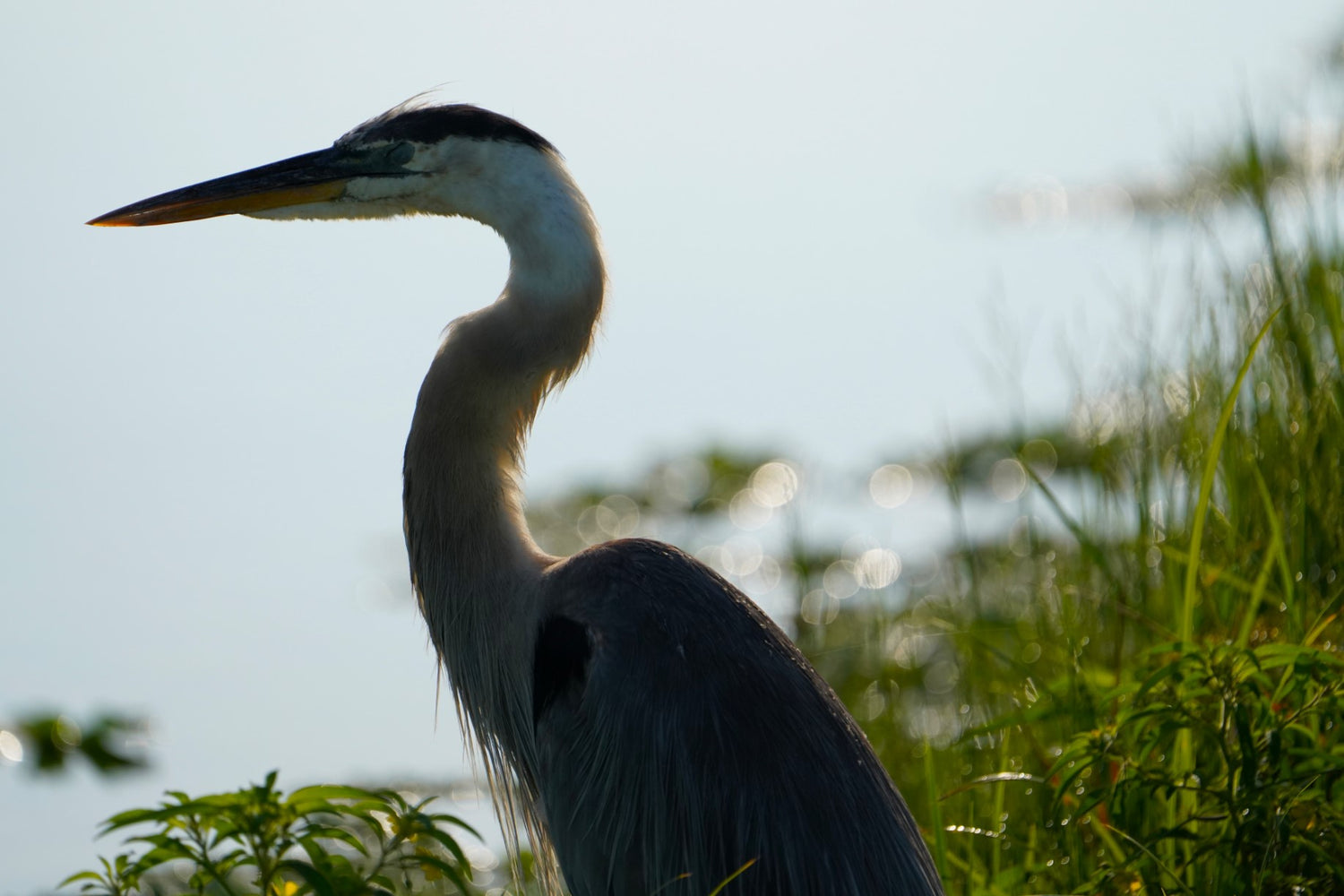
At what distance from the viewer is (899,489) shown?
26.3 ft

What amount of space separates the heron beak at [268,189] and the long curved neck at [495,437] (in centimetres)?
37

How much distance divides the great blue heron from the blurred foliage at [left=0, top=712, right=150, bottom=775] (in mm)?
2471

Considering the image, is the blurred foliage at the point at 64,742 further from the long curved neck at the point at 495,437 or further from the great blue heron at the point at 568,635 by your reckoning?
the long curved neck at the point at 495,437

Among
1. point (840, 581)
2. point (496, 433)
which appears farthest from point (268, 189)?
point (840, 581)

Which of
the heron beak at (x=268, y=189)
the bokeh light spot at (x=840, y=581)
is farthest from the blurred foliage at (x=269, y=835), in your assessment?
the bokeh light spot at (x=840, y=581)

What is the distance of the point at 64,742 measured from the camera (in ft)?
17.5

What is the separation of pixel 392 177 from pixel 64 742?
3.20 m

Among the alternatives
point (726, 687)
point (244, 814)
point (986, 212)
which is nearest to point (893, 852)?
point (726, 687)

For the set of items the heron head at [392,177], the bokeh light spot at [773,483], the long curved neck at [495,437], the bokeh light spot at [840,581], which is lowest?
the bokeh light spot at [840,581]

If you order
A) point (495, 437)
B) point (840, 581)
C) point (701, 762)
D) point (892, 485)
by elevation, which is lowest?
point (840, 581)

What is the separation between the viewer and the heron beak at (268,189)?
3.30m

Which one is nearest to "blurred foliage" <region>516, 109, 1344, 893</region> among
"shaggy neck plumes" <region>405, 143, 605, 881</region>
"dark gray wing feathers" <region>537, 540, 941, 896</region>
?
"dark gray wing feathers" <region>537, 540, 941, 896</region>

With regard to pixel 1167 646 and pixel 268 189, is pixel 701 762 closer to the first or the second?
pixel 1167 646

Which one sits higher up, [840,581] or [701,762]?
[701,762]
